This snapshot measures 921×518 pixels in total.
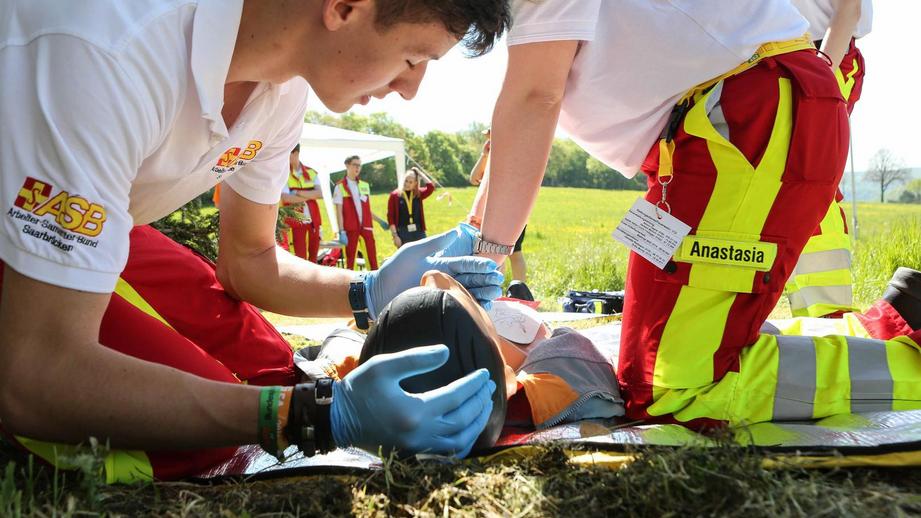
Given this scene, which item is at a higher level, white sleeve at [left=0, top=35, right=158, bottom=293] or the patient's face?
white sleeve at [left=0, top=35, right=158, bottom=293]

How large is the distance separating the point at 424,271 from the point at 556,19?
797 millimetres

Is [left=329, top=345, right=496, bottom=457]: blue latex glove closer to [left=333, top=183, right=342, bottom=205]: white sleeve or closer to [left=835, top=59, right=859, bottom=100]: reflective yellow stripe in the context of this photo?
[left=835, top=59, right=859, bottom=100]: reflective yellow stripe

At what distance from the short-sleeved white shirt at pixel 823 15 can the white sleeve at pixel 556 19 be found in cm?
163

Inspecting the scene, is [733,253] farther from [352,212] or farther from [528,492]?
[352,212]

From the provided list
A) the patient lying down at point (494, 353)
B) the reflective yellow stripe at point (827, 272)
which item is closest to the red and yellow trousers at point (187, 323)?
the patient lying down at point (494, 353)

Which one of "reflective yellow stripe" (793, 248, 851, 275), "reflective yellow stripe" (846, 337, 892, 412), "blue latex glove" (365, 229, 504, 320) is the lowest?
"reflective yellow stripe" (846, 337, 892, 412)

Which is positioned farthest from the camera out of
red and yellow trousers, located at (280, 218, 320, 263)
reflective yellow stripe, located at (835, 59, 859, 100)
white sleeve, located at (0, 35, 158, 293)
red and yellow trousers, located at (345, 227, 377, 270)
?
red and yellow trousers, located at (345, 227, 377, 270)

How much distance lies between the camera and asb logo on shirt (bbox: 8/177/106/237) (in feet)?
4.09

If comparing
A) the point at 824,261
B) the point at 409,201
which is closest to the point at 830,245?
the point at 824,261

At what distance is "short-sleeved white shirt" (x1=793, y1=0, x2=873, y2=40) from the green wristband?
9.08 feet

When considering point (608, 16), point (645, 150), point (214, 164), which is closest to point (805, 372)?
point (645, 150)

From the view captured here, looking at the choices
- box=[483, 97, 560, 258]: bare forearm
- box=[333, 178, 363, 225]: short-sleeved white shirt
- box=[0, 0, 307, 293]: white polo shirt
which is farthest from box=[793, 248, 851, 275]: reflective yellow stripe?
box=[333, 178, 363, 225]: short-sleeved white shirt

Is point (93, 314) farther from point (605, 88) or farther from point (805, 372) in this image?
point (805, 372)

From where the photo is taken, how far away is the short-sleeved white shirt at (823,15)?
309 cm
